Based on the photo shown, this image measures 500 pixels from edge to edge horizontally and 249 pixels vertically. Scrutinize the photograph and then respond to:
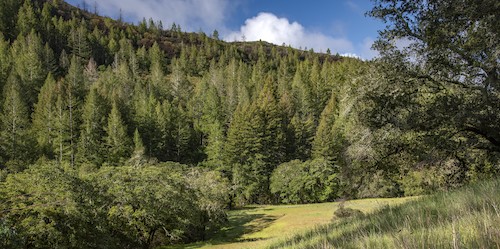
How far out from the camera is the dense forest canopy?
36.0 ft

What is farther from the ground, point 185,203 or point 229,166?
point 229,166

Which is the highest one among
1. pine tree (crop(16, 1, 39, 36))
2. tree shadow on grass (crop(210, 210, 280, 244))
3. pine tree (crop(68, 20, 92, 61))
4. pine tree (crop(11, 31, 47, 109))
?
pine tree (crop(16, 1, 39, 36))

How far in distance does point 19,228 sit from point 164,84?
102 m

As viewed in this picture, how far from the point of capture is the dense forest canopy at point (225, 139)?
36.0 ft

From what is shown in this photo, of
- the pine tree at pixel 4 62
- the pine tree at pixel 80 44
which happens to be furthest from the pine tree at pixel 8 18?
the pine tree at pixel 4 62

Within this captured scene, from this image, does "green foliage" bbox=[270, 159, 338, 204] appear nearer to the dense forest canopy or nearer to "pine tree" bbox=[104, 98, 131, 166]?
the dense forest canopy

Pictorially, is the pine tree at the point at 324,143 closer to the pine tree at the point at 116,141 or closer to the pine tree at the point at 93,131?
the pine tree at the point at 116,141

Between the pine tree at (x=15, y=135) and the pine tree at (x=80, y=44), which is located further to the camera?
the pine tree at (x=80, y=44)

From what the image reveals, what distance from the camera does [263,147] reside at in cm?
7319

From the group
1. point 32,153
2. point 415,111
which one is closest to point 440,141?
point 415,111

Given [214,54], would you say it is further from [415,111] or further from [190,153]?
[415,111]

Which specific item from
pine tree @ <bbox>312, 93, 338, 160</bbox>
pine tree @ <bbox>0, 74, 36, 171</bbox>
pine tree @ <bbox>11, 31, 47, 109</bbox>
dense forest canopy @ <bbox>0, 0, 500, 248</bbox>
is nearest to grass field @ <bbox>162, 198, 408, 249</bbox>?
dense forest canopy @ <bbox>0, 0, 500, 248</bbox>

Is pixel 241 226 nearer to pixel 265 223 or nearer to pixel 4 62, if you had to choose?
pixel 265 223

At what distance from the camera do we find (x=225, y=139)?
76125mm
